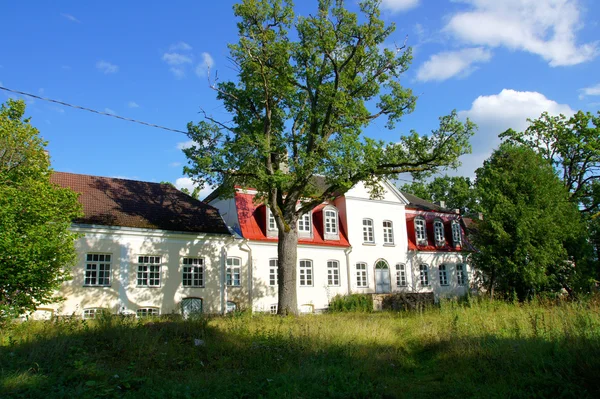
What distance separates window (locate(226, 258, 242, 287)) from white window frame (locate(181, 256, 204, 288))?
4.76 ft

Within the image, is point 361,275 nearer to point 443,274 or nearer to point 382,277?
point 382,277

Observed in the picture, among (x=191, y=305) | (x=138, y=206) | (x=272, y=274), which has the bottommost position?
(x=191, y=305)

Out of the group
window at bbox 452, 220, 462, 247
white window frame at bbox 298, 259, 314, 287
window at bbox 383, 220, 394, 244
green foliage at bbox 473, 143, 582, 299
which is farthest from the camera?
window at bbox 452, 220, 462, 247

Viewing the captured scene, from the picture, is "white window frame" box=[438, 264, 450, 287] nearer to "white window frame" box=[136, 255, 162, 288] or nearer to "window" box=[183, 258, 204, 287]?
"window" box=[183, 258, 204, 287]

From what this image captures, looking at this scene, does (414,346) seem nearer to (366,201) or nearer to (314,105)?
(314,105)

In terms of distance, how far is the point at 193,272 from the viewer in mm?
21031

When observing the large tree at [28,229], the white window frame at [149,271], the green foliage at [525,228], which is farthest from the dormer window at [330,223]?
the large tree at [28,229]

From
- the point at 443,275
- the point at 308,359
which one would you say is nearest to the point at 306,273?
the point at 443,275

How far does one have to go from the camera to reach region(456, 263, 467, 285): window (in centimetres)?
3089

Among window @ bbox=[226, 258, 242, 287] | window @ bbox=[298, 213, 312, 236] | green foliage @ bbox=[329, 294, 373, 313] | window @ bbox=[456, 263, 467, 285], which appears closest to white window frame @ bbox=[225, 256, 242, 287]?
window @ bbox=[226, 258, 242, 287]

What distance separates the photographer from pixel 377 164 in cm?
1750

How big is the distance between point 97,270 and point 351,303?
470 inches

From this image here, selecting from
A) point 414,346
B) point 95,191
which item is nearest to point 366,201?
point 95,191

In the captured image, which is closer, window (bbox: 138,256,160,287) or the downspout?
window (bbox: 138,256,160,287)
